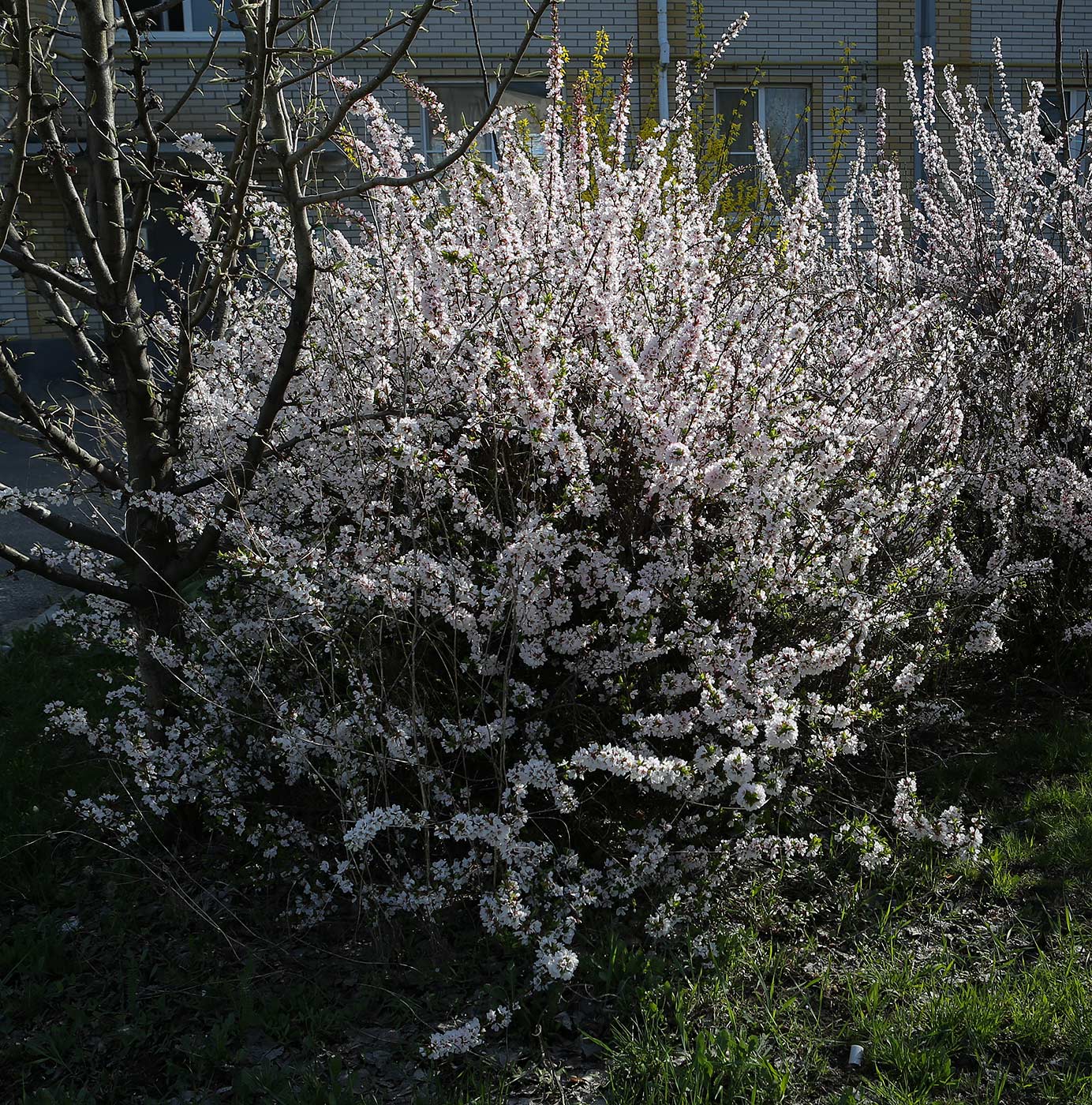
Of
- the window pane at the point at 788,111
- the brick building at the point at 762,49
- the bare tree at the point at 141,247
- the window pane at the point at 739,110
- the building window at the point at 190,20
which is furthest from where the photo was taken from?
the window pane at the point at 788,111

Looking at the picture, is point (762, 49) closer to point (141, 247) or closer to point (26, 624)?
point (26, 624)

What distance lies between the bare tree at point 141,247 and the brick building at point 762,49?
12953 mm

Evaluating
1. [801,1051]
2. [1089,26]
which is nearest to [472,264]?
[801,1051]

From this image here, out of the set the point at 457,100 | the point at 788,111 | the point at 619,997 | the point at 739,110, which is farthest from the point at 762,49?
the point at 619,997

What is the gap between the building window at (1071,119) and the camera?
5.30m

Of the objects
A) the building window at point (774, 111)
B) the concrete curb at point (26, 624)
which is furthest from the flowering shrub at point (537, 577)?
Result: the building window at point (774, 111)

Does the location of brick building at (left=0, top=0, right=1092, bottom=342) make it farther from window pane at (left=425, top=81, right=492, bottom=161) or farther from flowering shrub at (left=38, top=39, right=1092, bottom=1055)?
flowering shrub at (left=38, top=39, right=1092, bottom=1055)

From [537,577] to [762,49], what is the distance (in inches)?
617

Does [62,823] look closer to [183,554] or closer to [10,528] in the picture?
[183,554]

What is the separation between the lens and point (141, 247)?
3457 mm

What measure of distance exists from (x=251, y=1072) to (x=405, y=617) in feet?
3.81

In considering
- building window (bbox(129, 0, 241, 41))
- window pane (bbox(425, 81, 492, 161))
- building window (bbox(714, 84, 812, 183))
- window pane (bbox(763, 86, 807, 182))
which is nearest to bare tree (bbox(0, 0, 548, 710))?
window pane (bbox(425, 81, 492, 161))

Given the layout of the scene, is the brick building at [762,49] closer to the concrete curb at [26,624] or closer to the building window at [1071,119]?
the building window at [1071,119]

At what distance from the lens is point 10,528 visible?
8.05 metres
